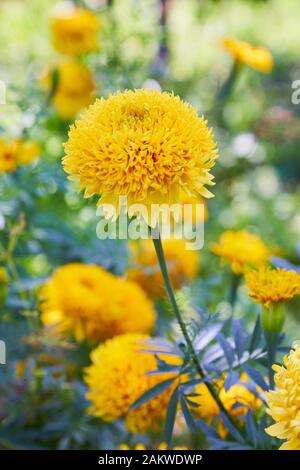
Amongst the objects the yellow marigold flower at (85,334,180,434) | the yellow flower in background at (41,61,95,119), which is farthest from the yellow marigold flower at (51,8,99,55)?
the yellow marigold flower at (85,334,180,434)

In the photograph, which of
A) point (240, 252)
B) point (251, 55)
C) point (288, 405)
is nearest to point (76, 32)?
point (251, 55)

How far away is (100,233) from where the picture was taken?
1279mm

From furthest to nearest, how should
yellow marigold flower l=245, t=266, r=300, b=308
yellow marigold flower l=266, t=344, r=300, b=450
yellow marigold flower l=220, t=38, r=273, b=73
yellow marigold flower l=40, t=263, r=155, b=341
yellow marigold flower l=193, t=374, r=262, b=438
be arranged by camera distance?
yellow marigold flower l=220, t=38, r=273, b=73 → yellow marigold flower l=40, t=263, r=155, b=341 → yellow marigold flower l=193, t=374, r=262, b=438 → yellow marigold flower l=245, t=266, r=300, b=308 → yellow marigold flower l=266, t=344, r=300, b=450

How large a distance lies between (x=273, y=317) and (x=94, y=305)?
1.23 ft

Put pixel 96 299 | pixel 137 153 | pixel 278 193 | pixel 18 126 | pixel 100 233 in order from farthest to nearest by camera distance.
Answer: pixel 278 193, pixel 18 126, pixel 100 233, pixel 96 299, pixel 137 153

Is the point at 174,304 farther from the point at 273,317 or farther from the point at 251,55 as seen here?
the point at 251,55

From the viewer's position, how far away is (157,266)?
4.35ft

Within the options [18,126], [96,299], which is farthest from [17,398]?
[18,126]

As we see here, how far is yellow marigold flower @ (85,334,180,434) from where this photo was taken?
93 cm

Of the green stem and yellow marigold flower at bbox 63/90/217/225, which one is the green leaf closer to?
the green stem
